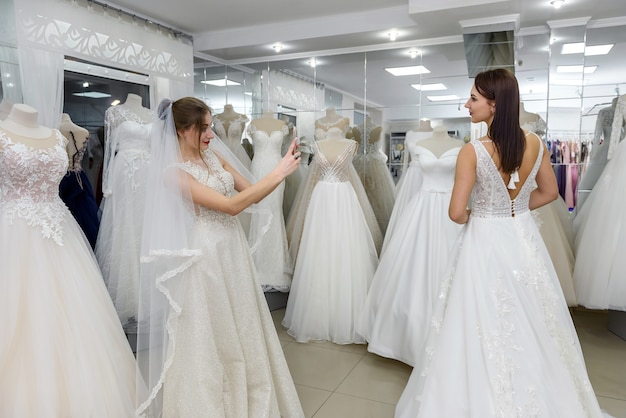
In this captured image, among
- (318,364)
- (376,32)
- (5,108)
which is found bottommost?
(318,364)

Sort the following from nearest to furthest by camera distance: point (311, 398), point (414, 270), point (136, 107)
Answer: point (311, 398) → point (414, 270) → point (136, 107)

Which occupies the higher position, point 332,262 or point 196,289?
point 196,289

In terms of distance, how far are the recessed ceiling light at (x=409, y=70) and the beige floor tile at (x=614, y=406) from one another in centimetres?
297

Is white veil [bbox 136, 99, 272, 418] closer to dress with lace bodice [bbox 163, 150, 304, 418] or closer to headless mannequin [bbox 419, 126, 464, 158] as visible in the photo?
dress with lace bodice [bbox 163, 150, 304, 418]

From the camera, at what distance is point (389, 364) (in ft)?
10.3

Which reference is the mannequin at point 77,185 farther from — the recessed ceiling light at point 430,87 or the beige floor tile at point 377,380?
the recessed ceiling light at point 430,87

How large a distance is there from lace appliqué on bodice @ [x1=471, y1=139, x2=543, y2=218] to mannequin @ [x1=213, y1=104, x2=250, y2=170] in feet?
10.3

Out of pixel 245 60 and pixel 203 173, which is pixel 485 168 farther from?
pixel 245 60


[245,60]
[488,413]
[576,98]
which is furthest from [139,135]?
[576,98]

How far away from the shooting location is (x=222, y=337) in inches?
83.1

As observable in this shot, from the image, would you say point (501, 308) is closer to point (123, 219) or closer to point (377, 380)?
point (377, 380)

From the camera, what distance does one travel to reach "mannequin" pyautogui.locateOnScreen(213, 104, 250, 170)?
4785 millimetres

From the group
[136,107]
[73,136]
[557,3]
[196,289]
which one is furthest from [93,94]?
[557,3]

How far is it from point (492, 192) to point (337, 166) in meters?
1.96
